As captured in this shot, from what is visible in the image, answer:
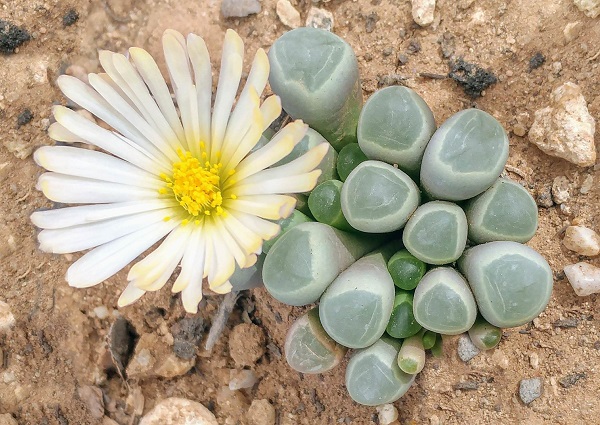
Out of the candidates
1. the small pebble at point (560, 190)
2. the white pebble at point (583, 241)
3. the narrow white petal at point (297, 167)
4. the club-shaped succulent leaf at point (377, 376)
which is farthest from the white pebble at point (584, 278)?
the narrow white petal at point (297, 167)

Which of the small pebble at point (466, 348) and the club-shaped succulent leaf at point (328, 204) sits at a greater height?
the club-shaped succulent leaf at point (328, 204)

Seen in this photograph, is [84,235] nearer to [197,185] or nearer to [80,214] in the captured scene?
[80,214]

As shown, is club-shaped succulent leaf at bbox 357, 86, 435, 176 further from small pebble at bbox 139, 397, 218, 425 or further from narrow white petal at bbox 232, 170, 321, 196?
small pebble at bbox 139, 397, 218, 425

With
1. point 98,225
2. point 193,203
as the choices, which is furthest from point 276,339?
point 98,225

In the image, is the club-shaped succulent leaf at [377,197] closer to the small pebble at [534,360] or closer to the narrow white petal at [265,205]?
the narrow white petal at [265,205]

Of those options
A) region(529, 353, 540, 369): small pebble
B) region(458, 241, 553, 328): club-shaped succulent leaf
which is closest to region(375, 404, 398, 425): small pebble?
region(529, 353, 540, 369): small pebble

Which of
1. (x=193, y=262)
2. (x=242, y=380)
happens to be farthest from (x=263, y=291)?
(x=193, y=262)

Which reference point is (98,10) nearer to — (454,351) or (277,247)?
(277,247)

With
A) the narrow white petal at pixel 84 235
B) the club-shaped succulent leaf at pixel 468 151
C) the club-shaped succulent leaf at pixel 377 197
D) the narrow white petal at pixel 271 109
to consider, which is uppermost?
the narrow white petal at pixel 271 109
